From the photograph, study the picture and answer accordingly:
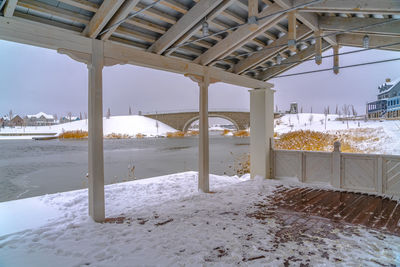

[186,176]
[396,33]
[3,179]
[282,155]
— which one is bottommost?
[3,179]

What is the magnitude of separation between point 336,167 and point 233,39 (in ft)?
11.1

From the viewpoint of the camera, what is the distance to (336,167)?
16.1ft

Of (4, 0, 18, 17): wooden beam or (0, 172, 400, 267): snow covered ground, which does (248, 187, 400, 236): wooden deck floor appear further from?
(4, 0, 18, 17): wooden beam

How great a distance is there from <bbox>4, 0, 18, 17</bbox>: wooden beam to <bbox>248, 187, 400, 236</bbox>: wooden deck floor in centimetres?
374

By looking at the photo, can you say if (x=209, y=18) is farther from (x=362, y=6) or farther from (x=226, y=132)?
(x=226, y=132)

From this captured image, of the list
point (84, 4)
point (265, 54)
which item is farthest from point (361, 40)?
point (84, 4)

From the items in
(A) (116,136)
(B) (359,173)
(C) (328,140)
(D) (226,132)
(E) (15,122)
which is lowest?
(B) (359,173)

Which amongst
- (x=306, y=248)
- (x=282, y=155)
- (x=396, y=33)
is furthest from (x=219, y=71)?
(x=306, y=248)

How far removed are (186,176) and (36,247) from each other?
424 cm

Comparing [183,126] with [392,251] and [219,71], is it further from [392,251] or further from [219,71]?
[392,251]

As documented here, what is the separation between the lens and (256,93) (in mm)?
5914

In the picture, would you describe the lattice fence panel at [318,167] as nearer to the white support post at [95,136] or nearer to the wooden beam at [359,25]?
the wooden beam at [359,25]

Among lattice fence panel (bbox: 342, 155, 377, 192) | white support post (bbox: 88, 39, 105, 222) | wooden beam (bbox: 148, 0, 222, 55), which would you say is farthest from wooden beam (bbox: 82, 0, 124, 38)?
lattice fence panel (bbox: 342, 155, 377, 192)

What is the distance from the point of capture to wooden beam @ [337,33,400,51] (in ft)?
13.6
